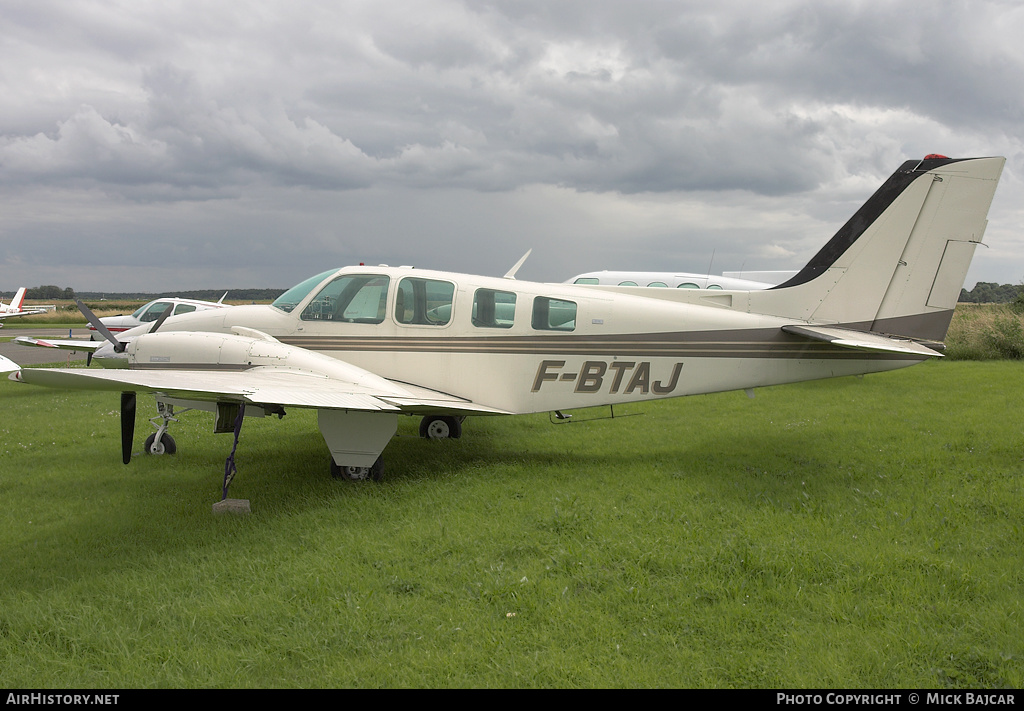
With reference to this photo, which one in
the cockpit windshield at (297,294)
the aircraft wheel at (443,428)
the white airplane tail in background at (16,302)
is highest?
the cockpit windshield at (297,294)

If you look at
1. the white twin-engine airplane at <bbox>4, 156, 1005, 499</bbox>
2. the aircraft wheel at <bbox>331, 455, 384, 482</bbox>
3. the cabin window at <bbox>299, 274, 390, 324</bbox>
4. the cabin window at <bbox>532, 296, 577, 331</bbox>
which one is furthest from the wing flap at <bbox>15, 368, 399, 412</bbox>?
the cabin window at <bbox>532, 296, 577, 331</bbox>

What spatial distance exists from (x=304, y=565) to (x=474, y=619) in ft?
5.51

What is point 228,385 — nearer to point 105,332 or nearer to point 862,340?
point 105,332

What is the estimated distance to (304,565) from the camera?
4930 millimetres

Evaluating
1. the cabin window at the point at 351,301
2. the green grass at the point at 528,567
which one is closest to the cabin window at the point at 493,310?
the cabin window at the point at 351,301

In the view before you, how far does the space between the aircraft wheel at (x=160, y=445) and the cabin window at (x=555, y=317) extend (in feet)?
18.6

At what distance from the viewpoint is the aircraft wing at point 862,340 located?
6961 mm

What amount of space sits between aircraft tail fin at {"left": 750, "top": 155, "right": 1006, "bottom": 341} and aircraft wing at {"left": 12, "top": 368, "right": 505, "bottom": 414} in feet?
15.3

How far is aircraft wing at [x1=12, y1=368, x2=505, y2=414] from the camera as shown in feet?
16.6

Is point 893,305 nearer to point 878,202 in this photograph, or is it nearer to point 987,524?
point 878,202

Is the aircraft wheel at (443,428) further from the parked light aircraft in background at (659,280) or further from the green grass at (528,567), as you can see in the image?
the parked light aircraft in background at (659,280)

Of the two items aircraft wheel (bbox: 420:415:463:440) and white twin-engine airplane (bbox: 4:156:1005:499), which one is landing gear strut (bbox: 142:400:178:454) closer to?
white twin-engine airplane (bbox: 4:156:1005:499)

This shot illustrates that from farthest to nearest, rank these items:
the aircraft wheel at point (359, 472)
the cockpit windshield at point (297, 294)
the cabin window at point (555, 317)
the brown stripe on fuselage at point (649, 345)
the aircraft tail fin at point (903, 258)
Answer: the cockpit windshield at point (297, 294)
the cabin window at point (555, 317)
the brown stripe on fuselage at point (649, 345)
the aircraft tail fin at point (903, 258)
the aircraft wheel at point (359, 472)

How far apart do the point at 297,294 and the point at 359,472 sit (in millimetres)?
2801
